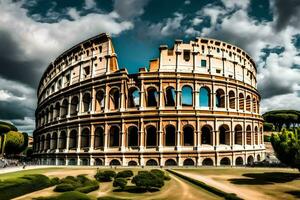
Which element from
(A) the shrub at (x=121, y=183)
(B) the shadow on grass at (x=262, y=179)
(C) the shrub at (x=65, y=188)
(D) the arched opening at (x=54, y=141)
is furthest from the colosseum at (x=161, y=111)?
(C) the shrub at (x=65, y=188)

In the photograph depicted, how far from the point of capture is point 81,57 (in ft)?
136

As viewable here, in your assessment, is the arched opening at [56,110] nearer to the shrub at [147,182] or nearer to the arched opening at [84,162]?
the arched opening at [84,162]

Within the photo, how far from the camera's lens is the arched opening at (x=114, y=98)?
3738cm

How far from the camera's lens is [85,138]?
3944 cm

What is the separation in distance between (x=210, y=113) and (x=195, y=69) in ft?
20.2

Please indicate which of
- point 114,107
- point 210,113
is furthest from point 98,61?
point 210,113

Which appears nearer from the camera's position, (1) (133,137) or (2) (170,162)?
(2) (170,162)

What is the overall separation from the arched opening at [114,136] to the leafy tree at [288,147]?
2087 centimetres

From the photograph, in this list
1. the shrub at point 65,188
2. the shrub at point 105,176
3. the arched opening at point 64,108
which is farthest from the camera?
the arched opening at point 64,108

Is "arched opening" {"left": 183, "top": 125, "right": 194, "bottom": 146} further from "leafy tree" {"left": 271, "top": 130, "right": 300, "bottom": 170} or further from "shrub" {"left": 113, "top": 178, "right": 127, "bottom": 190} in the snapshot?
"shrub" {"left": 113, "top": 178, "right": 127, "bottom": 190}

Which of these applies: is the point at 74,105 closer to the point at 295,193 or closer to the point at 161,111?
the point at 161,111

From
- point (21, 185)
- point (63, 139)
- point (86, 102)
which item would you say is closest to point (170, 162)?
point (86, 102)

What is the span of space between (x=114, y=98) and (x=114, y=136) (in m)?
5.34

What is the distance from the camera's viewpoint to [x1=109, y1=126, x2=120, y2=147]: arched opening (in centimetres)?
3666
